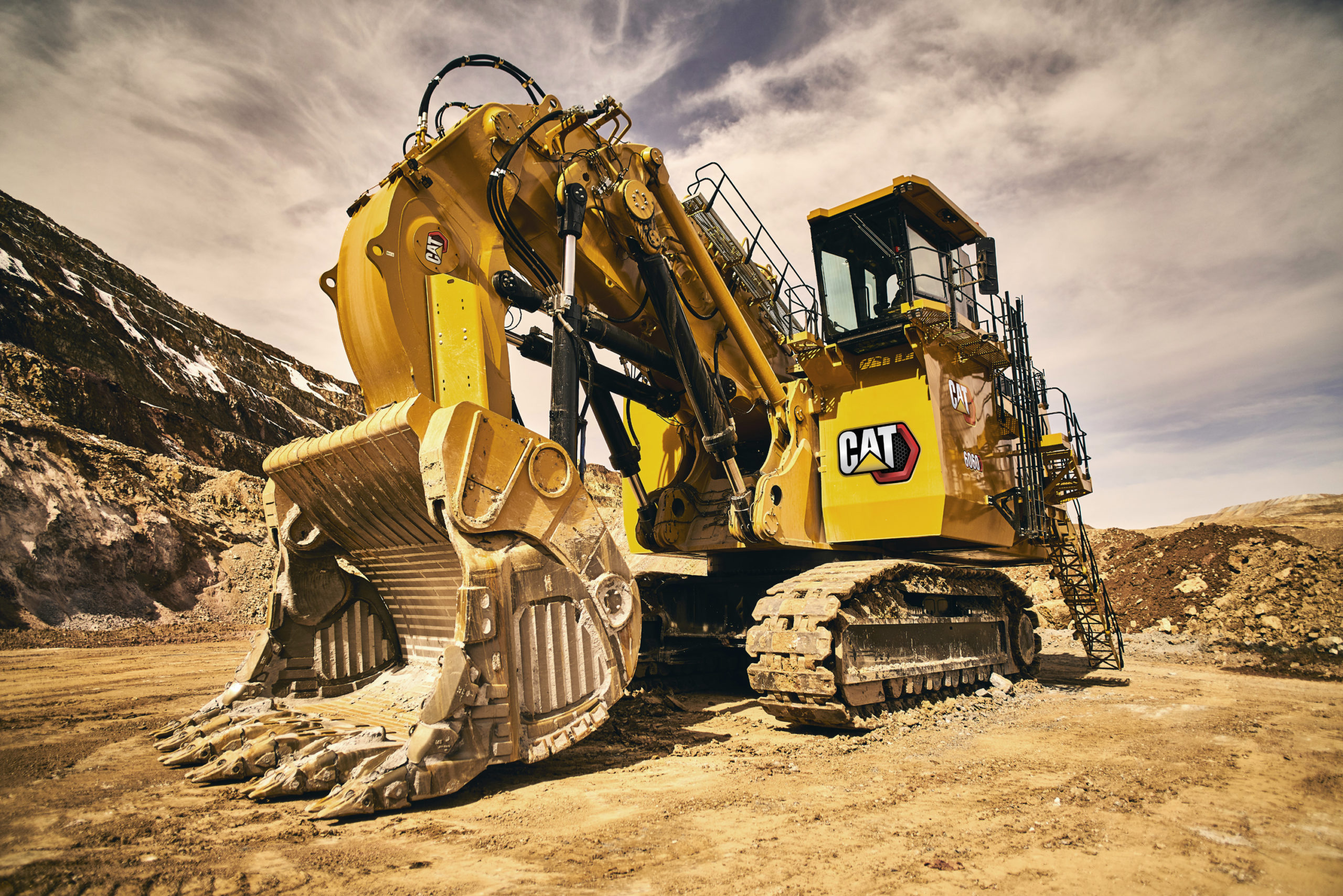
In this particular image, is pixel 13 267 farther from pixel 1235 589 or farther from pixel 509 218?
pixel 1235 589

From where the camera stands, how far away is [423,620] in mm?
5465

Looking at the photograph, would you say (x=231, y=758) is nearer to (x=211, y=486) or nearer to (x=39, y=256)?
(x=211, y=486)

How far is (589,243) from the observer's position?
5.89 meters

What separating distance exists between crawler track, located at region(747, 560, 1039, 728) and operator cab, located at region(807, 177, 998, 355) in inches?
91.9

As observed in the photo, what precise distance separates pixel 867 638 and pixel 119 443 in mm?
21208

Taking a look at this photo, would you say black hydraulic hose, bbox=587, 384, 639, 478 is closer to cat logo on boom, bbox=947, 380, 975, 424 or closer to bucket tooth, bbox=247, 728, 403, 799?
cat logo on boom, bbox=947, 380, 975, 424

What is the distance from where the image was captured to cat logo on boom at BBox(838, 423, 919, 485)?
7.01 metres

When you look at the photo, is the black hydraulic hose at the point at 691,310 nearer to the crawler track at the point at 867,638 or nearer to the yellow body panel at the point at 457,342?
the yellow body panel at the point at 457,342

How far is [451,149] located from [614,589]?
2.95 m

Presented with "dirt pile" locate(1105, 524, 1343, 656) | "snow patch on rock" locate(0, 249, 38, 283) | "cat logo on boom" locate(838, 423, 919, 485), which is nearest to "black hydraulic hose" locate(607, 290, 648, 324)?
"cat logo on boom" locate(838, 423, 919, 485)

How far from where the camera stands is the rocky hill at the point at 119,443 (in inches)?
561

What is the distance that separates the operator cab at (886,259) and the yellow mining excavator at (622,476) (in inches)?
1.2

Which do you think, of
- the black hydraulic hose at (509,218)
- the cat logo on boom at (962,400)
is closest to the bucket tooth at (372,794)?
the black hydraulic hose at (509,218)

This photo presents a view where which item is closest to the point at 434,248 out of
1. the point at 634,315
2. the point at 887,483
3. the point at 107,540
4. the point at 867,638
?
the point at 634,315
